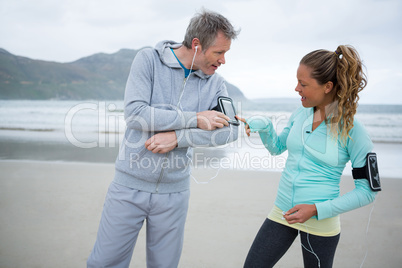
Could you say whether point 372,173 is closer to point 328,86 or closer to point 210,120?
point 328,86

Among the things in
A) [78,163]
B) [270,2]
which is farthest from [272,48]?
[78,163]

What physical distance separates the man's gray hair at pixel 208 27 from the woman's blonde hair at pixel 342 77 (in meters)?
0.40

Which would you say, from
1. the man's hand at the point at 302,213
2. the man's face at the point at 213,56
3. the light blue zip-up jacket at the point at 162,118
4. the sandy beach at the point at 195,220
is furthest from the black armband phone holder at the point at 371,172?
the sandy beach at the point at 195,220

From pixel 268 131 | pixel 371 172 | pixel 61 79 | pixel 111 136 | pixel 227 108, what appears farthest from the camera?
pixel 61 79

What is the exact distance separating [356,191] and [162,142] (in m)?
0.89

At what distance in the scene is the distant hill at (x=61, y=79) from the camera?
22891mm

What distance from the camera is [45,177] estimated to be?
497 cm

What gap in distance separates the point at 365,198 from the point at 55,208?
3615mm

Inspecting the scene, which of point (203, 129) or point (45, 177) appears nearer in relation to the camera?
point (203, 129)

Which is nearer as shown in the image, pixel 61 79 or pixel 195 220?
pixel 195 220

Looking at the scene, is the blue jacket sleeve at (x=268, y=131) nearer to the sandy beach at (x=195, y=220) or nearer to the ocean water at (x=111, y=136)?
the ocean water at (x=111, y=136)

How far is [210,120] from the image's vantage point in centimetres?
136

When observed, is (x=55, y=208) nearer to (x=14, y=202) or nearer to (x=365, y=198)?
(x=14, y=202)

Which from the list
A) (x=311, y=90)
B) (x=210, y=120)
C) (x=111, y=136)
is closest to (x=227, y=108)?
(x=210, y=120)
